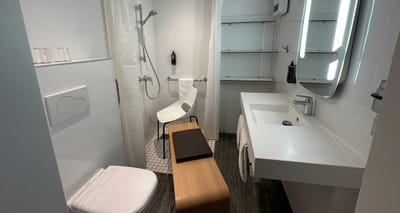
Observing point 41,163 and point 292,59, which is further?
point 292,59

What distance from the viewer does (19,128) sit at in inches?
21.8

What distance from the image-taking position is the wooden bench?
4.05 ft

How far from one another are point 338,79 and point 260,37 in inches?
66.2

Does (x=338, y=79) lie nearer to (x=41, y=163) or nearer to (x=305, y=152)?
(x=305, y=152)

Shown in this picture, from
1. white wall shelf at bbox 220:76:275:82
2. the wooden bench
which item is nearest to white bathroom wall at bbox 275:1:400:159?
the wooden bench

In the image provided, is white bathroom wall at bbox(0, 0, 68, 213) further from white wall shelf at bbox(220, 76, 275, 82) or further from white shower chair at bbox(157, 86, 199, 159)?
white wall shelf at bbox(220, 76, 275, 82)

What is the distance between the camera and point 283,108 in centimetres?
183

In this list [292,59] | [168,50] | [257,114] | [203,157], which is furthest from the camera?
[168,50]

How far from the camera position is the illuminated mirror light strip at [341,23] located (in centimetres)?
104

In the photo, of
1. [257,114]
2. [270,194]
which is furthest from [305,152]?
[270,194]

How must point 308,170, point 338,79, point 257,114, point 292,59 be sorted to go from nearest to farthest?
point 308,170, point 338,79, point 257,114, point 292,59

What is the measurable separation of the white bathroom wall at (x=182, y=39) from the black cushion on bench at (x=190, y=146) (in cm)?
113

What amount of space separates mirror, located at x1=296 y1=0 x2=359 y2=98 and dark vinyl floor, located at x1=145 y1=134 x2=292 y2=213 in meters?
1.07

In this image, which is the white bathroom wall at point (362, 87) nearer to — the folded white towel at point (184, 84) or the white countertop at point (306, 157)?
the white countertop at point (306, 157)
